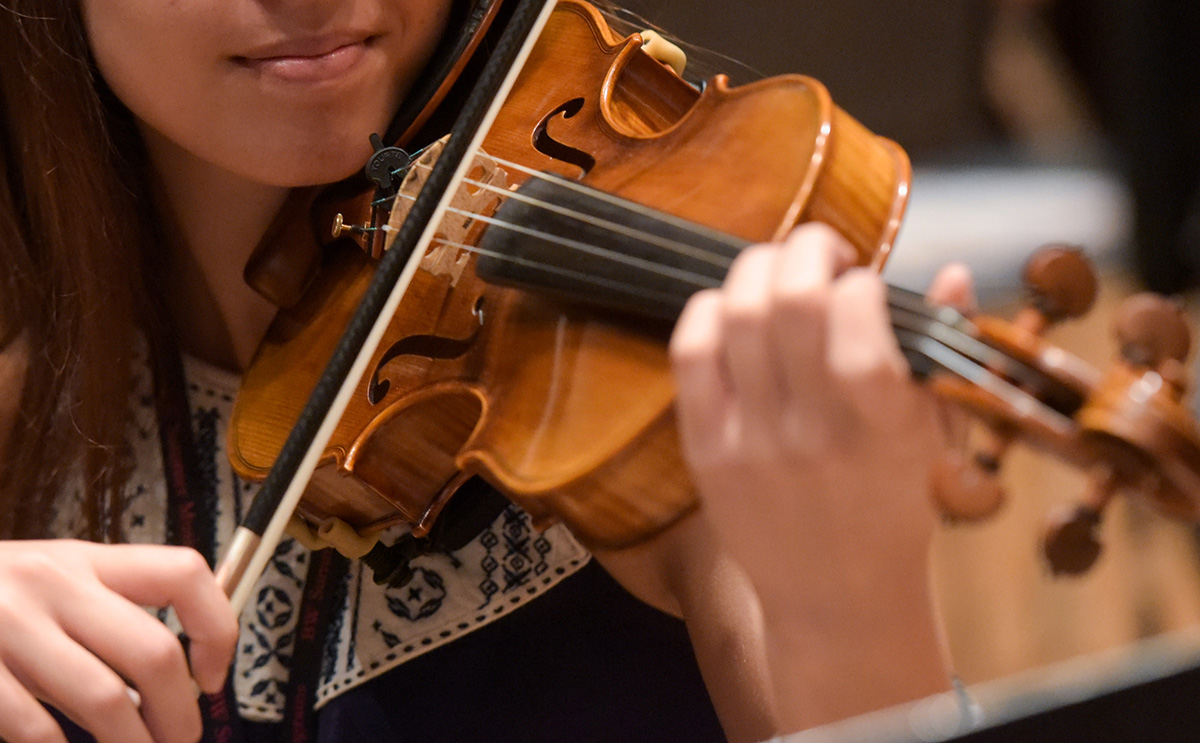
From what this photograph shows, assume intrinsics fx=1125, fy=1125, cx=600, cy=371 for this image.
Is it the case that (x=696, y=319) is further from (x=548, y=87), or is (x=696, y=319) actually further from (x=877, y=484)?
(x=548, y=87)

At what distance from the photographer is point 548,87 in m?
0.76

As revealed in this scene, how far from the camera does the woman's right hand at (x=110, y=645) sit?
21.5 inches

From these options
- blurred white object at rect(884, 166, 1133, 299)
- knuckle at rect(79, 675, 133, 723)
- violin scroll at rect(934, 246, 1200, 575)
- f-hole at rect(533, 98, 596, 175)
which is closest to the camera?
violin scroll at rect(934, 246, 1200, 575)

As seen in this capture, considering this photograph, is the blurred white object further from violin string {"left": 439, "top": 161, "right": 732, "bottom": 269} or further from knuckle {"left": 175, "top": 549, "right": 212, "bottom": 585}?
knuckle {"left": 175, "top": 549, "right": 212, "bottom": 585}

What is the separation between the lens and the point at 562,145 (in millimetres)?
727

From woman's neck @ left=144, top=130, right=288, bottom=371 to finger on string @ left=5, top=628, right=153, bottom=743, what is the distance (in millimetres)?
401

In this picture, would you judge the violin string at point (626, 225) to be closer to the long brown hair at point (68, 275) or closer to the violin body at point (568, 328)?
the violin body at point (568, 328)

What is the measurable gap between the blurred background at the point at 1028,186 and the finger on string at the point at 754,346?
1.20 meters

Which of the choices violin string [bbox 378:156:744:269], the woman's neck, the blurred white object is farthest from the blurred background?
violin string [bbox 378:156:744:269]

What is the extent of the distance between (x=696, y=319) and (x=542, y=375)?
0.17 m

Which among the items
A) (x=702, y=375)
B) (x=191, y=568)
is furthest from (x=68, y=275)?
(x=702, y=375)

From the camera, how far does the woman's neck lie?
89cm

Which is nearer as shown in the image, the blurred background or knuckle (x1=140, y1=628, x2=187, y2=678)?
knuckle (x1=140, y1=628, x2=187, y2=678)

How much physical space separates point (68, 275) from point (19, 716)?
16.0 inches
